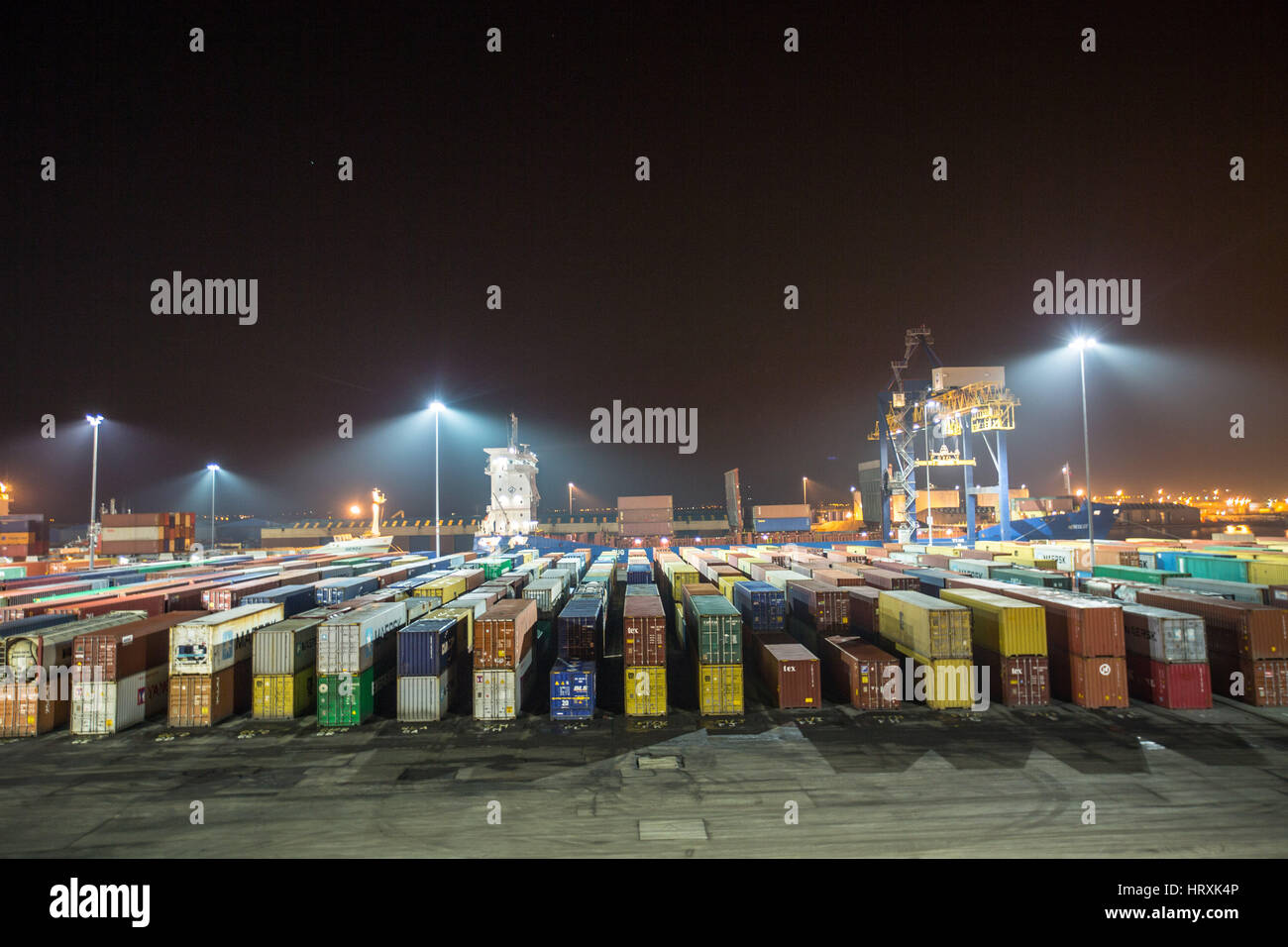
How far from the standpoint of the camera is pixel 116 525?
59.2 metres

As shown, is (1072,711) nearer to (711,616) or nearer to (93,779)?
(711,616)

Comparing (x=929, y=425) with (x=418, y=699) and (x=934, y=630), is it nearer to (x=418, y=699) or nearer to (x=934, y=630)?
(x=934, y=630)

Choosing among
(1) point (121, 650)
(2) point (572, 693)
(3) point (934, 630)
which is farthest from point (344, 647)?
(3) point (934, 630)

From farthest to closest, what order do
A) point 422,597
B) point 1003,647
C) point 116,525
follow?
1. point 116,525
2. point 422,597
3. point 1003,647

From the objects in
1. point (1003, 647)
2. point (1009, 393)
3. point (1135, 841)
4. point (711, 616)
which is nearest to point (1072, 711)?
point (1003, 647)

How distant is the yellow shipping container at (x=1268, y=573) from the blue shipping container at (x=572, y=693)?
32.0 m

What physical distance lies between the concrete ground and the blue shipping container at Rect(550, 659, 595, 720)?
76 cm

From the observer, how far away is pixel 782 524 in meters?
82.3

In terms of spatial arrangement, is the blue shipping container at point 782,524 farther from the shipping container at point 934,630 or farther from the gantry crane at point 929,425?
the shipping container at point 934,630

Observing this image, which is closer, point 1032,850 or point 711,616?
point 1032,850

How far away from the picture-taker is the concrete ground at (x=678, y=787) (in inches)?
396

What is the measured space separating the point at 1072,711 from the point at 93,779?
1021 inches

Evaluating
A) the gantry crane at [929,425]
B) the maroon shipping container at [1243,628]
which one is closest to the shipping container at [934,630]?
the maroon shipping container at [1243,628]

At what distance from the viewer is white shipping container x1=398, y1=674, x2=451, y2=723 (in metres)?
Result: 16.7
